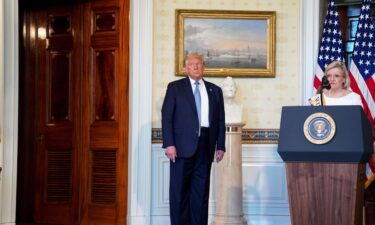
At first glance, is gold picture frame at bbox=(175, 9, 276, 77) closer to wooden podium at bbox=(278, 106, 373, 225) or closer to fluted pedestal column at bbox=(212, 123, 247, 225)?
fluted pedestal column at bbox=(212, 123, 247, 225)

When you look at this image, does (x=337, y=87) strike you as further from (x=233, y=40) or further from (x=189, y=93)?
(x=233, y=40)

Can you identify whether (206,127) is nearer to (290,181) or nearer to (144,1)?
(290,181)

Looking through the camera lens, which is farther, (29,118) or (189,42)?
(29,118)

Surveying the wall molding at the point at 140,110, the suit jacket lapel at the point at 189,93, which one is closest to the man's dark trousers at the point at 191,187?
the suit jacket lapel at the point at 189,93

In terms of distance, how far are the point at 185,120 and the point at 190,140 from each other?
6.1 inches

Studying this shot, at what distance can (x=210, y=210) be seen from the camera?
7.04m

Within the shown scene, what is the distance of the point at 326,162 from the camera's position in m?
4.57

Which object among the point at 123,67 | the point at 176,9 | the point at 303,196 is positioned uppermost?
the point at 176,9

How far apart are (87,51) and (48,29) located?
26.2 inches

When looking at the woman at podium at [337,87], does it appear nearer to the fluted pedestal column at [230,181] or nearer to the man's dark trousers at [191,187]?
the man's dark trousers at [191,187]

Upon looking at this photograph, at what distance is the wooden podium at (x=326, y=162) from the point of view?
177 inches

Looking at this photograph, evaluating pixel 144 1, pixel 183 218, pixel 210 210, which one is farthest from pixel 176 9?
pixel 183 218

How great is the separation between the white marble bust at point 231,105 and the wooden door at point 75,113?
996 mm

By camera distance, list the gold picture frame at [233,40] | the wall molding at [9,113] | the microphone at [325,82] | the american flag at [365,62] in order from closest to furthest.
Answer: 1. the microphone at [325,82]
2. the wall molding at [9,113]
3. the american flag at [365,62]
4. the gold picture frame at [233,40]
